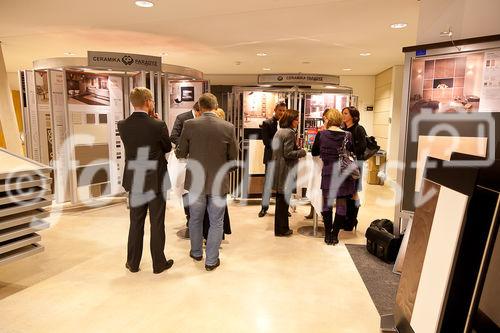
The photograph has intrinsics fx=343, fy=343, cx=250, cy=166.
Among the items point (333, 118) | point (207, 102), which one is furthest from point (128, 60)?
point (333, 118)

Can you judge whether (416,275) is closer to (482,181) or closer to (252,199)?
(482,181)

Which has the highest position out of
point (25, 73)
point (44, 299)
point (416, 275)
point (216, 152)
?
point (25, 73)

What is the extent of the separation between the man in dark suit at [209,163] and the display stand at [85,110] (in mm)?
2300

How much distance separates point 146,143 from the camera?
2961mm

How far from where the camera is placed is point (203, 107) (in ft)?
10.5

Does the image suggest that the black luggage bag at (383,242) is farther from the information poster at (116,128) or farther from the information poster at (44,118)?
the information poster at (44,118)

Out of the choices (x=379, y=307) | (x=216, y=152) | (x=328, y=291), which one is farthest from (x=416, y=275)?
(x=216, y=152)

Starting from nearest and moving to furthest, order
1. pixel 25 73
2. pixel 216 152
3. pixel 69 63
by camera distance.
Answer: pixel 216 152, pixel 69 63, pixel 25 73

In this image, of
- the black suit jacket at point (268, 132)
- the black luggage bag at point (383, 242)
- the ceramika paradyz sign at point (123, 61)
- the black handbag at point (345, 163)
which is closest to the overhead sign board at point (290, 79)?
the black suit jacket at point (268, 132)

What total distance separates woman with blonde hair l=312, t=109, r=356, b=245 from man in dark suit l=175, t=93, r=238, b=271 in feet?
3.54

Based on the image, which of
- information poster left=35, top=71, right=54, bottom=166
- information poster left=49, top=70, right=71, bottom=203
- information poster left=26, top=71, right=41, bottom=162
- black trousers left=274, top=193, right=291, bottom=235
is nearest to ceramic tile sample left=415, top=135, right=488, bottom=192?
black trousers left=274, top=193, right=291, bottom=235

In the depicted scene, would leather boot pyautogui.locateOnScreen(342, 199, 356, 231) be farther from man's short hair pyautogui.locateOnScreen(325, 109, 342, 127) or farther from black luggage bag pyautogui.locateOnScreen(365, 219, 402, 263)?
man's short hair pyautogui.locateOnScreen(325, 109, 342, 127)

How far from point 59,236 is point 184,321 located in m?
2.49

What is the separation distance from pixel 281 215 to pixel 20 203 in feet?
8.79
